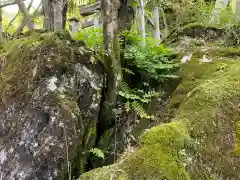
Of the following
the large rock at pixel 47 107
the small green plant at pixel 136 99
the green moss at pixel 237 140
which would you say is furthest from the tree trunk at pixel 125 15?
the green moss at pixel 237 140

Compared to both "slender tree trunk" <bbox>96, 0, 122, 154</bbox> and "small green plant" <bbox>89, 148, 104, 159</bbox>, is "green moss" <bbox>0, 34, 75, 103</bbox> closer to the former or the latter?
"slender tree trunk" <bbox>96, 0, 122, 154</bbox>

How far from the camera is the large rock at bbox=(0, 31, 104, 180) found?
124 inches

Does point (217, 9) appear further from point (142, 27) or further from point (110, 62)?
point (110, 62)

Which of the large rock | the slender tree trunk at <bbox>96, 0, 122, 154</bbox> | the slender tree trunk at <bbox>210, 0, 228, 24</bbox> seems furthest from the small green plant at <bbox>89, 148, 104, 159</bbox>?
the slender tree trunk at <bbox>210, 0, 228, 24</bbox>

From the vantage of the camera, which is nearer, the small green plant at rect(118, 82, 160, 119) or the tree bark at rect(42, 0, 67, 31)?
the small green plant at rect(118, 82, 160, 119)

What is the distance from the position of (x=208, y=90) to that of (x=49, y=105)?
74.9 inches

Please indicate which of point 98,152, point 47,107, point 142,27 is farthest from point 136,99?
point 142,27

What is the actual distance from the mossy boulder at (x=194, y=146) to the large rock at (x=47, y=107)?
2.76 ft

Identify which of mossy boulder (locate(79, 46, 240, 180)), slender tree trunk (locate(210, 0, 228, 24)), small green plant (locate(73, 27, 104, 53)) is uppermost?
slender tree trunk (locate(210, 0, 228, 24))

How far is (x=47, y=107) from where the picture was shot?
3.31 meters

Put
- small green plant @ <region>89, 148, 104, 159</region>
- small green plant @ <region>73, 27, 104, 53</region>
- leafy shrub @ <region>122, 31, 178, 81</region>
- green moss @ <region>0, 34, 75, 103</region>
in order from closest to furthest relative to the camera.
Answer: small green plant @ <region>89, 148, 104, 159</region>, green moss @ <region>0, 34, 75, 103</region>, small green plant @ <region>73, 27, 104, 53</region>, leafy shrub @ <region>122, 31, 178, 81</region>

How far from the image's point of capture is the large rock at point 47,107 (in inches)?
124

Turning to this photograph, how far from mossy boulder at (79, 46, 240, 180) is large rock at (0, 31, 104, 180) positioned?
84cm

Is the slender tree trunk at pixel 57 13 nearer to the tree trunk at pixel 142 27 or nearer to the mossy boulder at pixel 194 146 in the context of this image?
the tree trunk at pixel 142 27
